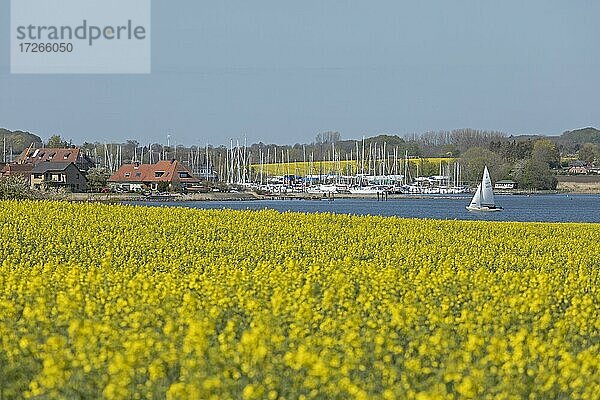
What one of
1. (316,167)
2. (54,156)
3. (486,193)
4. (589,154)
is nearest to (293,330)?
(486,193)

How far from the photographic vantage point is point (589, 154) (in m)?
151

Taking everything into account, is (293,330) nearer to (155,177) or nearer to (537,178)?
(155,177)

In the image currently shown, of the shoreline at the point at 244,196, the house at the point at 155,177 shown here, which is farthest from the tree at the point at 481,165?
the house at the point at 155,177

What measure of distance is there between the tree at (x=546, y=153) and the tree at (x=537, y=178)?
6173mm

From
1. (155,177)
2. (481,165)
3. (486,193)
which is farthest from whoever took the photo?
(481,165)

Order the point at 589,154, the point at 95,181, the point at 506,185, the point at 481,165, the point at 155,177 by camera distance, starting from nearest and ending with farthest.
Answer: the point at 95,181
the point at 155,177
the point at 506,185
the point at 481,165
the point at 589,154

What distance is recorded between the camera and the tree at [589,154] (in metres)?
150

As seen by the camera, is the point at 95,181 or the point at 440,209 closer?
the point at 440,209

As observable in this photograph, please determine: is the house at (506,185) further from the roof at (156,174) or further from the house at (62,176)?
the house at (62,176)

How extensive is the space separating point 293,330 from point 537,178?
394 feet

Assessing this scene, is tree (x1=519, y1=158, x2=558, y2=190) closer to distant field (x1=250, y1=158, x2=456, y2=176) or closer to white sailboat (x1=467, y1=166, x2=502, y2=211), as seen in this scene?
distant field (x1=250, y1=158, x2=456, y2=176)

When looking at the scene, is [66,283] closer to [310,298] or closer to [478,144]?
[310,298]

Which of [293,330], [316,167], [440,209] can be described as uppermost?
[316,167]

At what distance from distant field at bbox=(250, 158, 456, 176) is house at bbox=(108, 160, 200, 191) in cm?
3207
